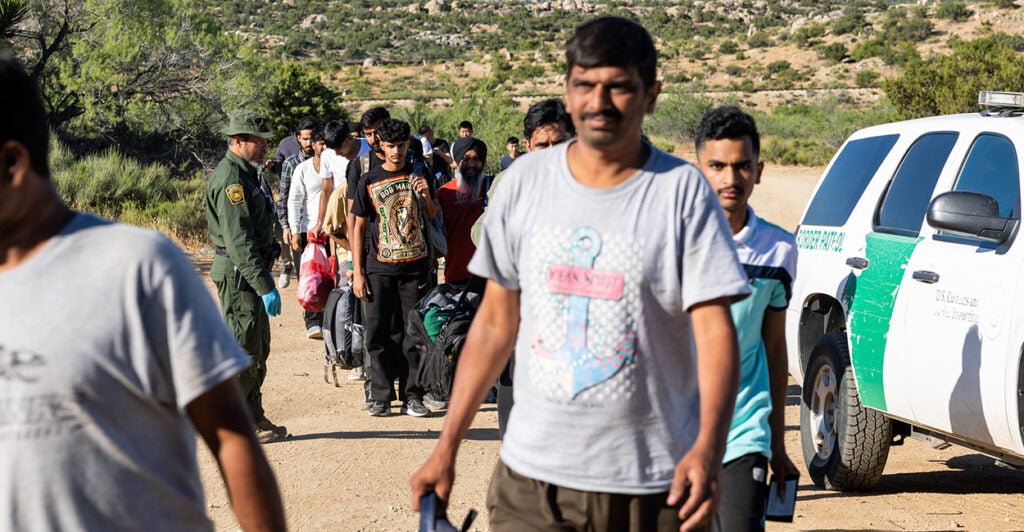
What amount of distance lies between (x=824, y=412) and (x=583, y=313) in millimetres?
4351

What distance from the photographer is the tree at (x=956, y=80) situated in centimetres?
3575

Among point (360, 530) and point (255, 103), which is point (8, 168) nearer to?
point (360, 530)

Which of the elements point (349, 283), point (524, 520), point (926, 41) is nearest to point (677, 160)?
point (524, 520)

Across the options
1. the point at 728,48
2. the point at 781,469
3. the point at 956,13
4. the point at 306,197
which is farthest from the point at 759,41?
the point at 781,469

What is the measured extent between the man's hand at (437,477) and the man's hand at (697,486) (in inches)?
25.1

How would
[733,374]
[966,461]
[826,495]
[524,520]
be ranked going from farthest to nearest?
[966,461] < [826,495] < [524,520] < [733,374]

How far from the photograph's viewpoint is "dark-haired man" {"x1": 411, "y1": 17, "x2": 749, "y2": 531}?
294cm

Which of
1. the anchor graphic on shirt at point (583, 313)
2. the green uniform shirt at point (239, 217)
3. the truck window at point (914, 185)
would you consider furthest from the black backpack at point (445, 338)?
the anchor graphic on shirt at point (583, 313)

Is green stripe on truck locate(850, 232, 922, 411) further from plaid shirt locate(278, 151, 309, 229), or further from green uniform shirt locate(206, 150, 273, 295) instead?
plaid shirt locate(278, 151, 309, 229)

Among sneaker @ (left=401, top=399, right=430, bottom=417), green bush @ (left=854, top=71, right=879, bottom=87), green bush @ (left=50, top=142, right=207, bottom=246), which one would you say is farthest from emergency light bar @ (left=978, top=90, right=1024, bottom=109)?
green bush @ (left=854, top=71, right=879, bottom=87)

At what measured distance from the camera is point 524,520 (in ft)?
10.4

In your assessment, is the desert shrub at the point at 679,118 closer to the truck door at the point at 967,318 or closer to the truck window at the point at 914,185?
the truck window at the point at 914,185

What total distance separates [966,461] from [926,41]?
77610 mm

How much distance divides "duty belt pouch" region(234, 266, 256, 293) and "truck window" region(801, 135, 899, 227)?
10.8 ft
